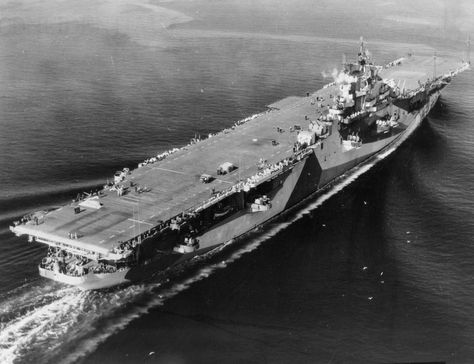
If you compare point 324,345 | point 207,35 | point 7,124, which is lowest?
point 324,345

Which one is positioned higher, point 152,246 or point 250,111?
point 250,111

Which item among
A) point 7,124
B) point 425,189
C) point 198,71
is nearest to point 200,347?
point 425,189

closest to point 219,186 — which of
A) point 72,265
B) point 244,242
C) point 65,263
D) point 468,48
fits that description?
point 244,242

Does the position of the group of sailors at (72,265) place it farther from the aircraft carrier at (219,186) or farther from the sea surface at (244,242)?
the sea surface at (244,242)

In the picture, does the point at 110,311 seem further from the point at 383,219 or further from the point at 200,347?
the point at 383,219

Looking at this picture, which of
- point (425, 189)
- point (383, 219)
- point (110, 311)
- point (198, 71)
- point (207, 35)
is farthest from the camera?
point (207, 35)

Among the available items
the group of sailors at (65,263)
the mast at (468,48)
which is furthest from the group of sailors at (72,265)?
the mast at (468,48)
